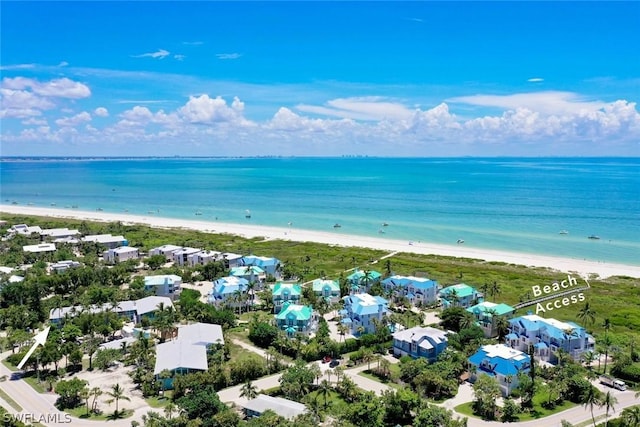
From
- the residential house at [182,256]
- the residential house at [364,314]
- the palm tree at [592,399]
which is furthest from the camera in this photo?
the residential house at [182,256]

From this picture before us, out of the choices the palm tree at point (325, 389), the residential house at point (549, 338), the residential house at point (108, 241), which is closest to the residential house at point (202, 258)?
the residential house at point (108, 241)

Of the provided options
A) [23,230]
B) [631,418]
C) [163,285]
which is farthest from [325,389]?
[23,230]

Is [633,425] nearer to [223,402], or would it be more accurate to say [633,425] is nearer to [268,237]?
[223,402]

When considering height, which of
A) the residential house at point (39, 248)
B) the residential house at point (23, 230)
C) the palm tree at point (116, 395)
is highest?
the residential house at point (23, 230)

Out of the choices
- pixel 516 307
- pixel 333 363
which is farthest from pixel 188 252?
pixel 516 307

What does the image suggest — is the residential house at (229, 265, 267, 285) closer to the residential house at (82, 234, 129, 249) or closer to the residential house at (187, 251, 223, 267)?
the residential house at (187, 251, 223, 267)

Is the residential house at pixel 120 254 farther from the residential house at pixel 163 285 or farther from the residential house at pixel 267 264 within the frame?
the residential house at pixel 267 264

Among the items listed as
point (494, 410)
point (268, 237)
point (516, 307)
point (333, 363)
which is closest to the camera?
point (494, 410)
